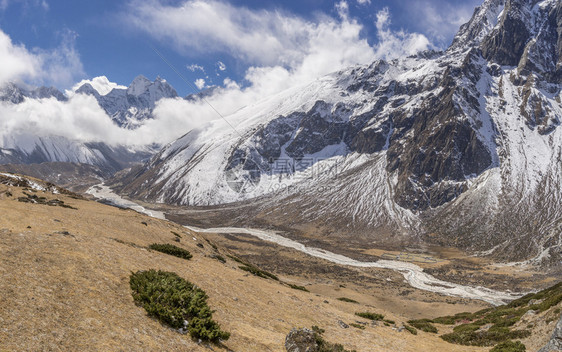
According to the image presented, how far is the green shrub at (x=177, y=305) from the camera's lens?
13.1 m

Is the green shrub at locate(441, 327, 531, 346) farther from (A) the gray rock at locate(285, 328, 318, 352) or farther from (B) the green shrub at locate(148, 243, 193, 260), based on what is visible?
(B) the green shrub at locate(148, 243, 193, 260)

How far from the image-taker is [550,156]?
18488 cm

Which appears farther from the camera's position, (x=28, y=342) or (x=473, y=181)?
(x=473, y=181)

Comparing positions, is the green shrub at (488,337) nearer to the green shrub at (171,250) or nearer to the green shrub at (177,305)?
the green shrub at (177,305)

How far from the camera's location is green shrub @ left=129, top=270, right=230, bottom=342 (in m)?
13.1

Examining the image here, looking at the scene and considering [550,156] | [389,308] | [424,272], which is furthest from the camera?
[550,156]

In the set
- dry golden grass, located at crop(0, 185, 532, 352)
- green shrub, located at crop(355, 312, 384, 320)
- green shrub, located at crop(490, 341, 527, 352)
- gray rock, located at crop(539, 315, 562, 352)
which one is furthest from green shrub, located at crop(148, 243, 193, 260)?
gray rock, located at crop(539, 315, 562, 352)

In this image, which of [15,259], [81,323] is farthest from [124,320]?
[15,259]

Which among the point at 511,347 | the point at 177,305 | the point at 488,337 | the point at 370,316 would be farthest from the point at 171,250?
the point at 488,337

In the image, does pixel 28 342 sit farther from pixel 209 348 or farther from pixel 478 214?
pixel 478 214

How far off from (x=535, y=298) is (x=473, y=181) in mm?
181847

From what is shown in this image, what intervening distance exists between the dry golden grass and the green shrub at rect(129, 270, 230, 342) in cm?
44

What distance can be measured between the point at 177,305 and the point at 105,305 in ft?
9.49

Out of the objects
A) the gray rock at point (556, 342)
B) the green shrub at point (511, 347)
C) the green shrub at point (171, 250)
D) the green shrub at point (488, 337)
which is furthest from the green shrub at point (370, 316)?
the green shrub at point (171, 250)
